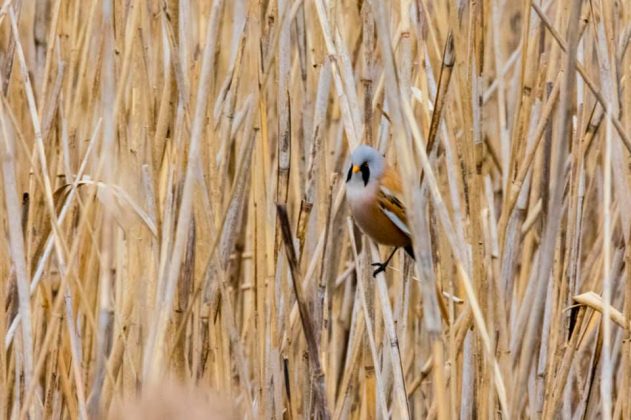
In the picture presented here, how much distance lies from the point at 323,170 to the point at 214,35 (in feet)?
1.46

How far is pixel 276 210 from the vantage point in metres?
1.54

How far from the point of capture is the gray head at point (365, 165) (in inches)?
68.5

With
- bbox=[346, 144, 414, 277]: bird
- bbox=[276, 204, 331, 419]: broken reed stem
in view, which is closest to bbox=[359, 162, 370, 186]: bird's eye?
bbox=[346, 144, 414, 277]: bird

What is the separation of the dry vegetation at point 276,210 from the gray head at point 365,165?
1.4 inches

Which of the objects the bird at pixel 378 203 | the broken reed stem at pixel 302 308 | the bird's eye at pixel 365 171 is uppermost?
the bird's eye at pixel 365 171

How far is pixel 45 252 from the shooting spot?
1.73 meters

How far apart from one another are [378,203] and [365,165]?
0.17m

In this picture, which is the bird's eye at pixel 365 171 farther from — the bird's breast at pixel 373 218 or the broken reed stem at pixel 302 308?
the broken reed stem at pixel 302 308

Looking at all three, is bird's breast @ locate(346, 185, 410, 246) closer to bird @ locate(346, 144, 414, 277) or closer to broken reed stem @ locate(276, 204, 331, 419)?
bird @ locate(346, 144, 414, 277)

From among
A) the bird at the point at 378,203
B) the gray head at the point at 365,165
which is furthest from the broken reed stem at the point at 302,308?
the bird at the point at 378,203

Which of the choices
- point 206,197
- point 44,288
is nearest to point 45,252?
point 44,288

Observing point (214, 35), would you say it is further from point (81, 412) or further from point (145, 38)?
point (81, 412)

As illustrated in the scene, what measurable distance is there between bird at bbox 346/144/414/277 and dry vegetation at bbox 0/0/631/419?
1.8 inches

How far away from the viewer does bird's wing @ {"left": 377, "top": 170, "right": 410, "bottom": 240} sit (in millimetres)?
2062
